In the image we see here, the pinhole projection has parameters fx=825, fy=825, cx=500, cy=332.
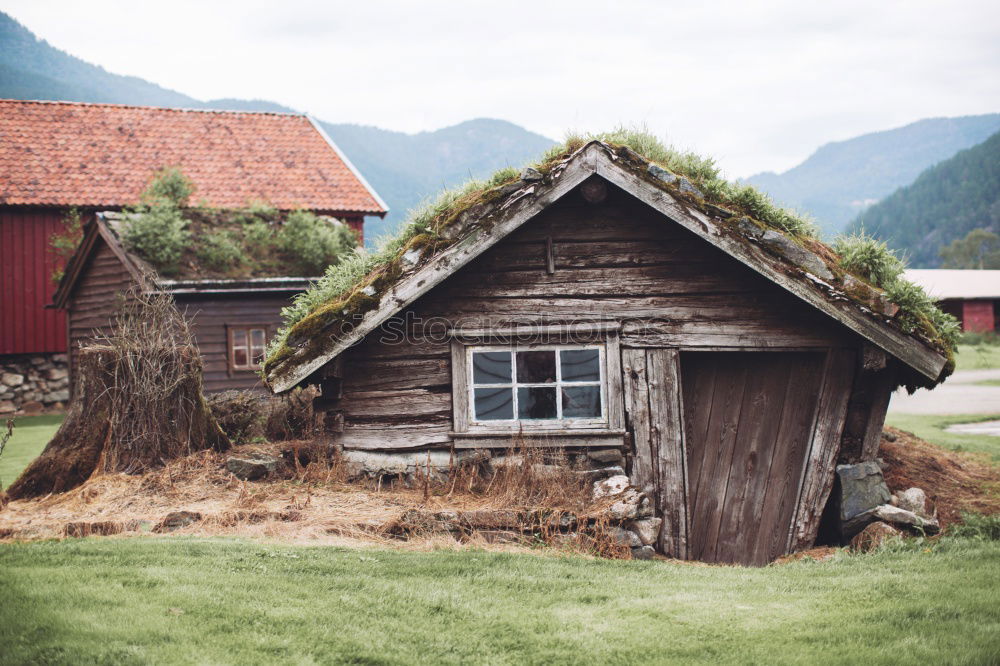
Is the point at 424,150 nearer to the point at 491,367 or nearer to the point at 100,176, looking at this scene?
the point at 100,176

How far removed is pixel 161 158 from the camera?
87.1ft

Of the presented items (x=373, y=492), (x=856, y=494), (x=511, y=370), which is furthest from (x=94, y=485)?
(x=856, y=494)

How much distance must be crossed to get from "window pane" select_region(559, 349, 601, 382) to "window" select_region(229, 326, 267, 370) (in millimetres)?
12633

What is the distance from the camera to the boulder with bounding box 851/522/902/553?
716 centimetres

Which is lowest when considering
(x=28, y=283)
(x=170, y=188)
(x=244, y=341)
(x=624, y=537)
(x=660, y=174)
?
(x=624, y=537)

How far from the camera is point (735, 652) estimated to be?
14.9ft

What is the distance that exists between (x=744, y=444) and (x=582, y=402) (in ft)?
5.77

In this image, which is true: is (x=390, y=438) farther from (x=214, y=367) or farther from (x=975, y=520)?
(x=214, y=367)

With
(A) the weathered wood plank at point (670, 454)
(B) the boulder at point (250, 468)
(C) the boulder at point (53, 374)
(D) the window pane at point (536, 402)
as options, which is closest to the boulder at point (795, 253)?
(A) the weathered wood plank at point (670, 454)

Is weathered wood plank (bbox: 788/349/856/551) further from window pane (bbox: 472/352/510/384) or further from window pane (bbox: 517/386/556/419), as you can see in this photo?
window pane (bbox: 472/352/510/384)

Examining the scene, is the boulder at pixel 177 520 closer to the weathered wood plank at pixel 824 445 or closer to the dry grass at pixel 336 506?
the dry grass at pixel 336 506

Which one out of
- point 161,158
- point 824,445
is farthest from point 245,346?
point 824,445

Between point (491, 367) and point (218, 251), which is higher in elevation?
point (218, 251)

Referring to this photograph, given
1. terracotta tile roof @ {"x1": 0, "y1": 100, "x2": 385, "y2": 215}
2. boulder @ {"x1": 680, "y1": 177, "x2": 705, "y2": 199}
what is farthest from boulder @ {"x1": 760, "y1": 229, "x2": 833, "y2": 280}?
terracotta tile roof @ {"x1": 0, "y1": 100, "x2": 385, "y2": 215}
